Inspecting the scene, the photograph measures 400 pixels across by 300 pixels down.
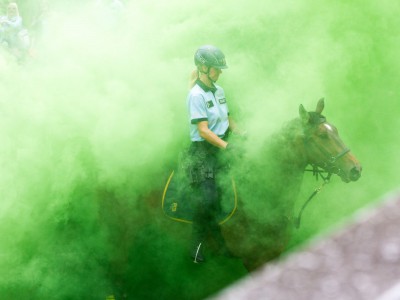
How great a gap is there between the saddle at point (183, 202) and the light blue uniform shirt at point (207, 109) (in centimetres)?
42

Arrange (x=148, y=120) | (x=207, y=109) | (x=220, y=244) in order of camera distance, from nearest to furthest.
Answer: (x=207, y=109) < (x=220, y=244) < (x=148, y=120)

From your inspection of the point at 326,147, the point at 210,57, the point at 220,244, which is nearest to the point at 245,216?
the point at 220,244

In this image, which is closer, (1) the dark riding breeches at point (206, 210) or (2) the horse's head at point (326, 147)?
(2) the horse's head at point (326, 147)

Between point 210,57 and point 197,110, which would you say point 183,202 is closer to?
point 197,110

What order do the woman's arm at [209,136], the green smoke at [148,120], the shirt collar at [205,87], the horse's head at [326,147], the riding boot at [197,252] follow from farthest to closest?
the green smoke at [148,120] < the riding boot at [197,252] < the shirt collar at [205,87] < the woman's arm at [209,136] < the horse's head at [326,147]

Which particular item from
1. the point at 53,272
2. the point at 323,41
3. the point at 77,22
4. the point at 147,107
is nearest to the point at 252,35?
the point at 323,41

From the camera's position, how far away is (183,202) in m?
5.25

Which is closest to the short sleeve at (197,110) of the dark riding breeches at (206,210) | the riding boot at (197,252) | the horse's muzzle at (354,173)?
the dark riding breeches at (206,210)

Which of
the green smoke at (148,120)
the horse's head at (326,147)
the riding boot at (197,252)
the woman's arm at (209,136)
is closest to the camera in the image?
the horse's head at (326,147)

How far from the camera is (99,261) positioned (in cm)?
564

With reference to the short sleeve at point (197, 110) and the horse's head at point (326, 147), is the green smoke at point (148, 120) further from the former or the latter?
the short sleeve at point (197, 110)

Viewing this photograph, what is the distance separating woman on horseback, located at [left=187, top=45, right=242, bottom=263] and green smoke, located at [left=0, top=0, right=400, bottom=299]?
29cm

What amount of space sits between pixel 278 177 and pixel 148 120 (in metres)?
1.58

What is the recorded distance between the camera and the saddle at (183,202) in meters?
5.16
